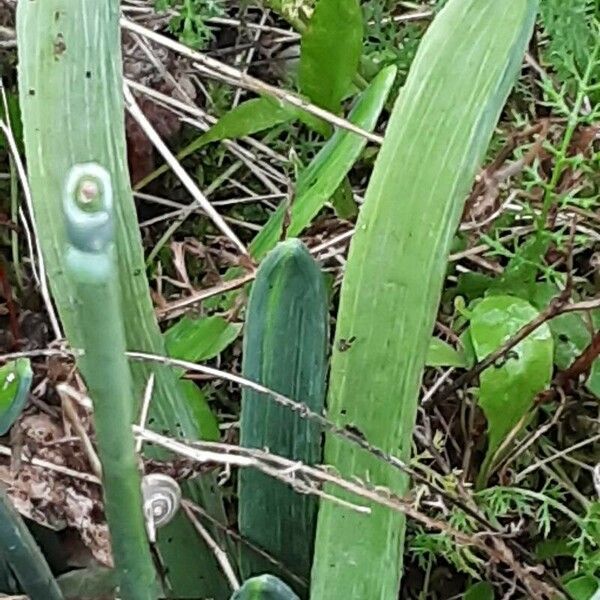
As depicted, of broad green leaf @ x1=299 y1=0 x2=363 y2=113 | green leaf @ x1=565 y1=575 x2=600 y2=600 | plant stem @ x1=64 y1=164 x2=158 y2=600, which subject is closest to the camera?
plant stem @ x1=64 y1=164 x2=158 y2=600

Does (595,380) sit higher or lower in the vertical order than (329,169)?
lower

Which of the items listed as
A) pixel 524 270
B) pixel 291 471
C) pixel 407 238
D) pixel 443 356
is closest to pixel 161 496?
pixel 291 471

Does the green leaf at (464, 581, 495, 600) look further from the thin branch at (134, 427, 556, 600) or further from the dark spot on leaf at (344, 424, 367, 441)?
the dark spot on leaf at (344, 424, 367, 441)

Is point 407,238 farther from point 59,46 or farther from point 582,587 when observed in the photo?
point 582,587

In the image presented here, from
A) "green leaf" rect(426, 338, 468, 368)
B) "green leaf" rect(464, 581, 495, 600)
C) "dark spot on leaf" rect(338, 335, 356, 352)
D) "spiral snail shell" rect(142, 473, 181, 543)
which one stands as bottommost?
"green leaf" rect(464, 581, 495, 600)

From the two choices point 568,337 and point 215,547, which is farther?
point 568,337

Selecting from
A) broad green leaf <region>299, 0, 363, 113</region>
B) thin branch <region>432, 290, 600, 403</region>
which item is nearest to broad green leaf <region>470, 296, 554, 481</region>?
thin branch <region>432, 290, 600, 403</region>
